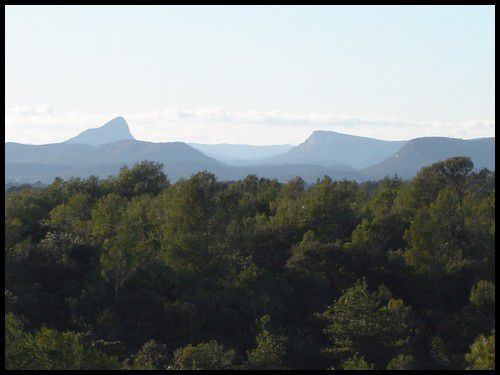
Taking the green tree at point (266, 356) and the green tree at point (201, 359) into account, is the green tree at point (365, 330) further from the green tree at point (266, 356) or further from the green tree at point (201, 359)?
the green tree at point (201, 359)

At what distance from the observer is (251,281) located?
2773 centimetres

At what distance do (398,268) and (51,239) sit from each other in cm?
1628

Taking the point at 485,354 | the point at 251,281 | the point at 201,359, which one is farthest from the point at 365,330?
the point at 485,354

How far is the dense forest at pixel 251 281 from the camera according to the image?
2322cm

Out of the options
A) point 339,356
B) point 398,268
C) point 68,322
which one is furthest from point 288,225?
point 68,322

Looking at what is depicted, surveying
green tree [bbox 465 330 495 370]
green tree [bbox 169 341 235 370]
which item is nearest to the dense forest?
green tree [bbox 169 341 235 370]

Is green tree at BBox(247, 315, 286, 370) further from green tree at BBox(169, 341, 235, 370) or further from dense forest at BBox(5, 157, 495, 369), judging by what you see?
green tree at BBox(169, 341, 235, 370)

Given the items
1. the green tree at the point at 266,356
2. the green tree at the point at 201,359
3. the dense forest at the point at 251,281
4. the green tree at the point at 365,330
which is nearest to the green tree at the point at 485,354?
the dense forest at the point at 251,281

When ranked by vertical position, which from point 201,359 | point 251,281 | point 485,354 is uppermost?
point 485,354

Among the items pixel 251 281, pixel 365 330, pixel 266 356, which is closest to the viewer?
pixel 266 356

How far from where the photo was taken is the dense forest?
76.2 feet

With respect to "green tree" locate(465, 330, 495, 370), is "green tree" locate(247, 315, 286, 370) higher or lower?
lower

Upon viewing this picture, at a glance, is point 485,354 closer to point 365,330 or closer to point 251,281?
point 365,330

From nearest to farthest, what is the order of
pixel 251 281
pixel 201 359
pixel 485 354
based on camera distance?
pixel 485 354
pixel 201 359
pixel 251 281
